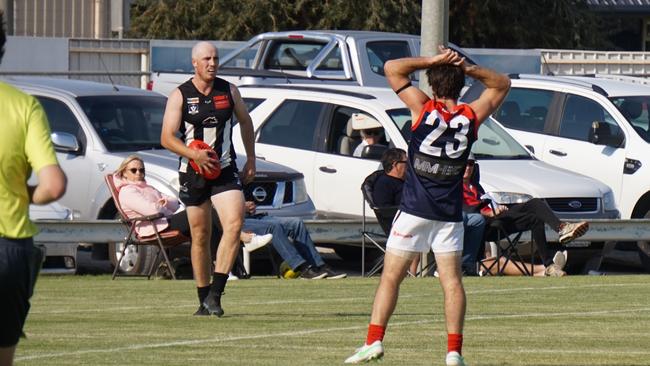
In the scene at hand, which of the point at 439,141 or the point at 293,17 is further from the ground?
the point at 439,141

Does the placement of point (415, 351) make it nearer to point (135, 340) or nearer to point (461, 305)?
point (461, 305)

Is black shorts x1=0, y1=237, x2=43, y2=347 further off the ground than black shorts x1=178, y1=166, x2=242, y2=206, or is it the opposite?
black shorts x1=0, y1=237, x2=43, y2=347

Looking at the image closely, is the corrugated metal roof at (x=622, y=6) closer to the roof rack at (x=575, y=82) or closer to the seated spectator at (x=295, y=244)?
the roof rack at (x=575, y=82)

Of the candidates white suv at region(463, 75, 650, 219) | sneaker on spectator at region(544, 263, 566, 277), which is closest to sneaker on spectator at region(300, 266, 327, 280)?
sneaker on spectator at region(544, 263, 566, 277)

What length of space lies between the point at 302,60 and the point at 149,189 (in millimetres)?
7218

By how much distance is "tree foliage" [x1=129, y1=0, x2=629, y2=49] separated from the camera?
3597cm

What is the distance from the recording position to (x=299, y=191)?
53.1 feet

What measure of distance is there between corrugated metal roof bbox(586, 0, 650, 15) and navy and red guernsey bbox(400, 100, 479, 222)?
36925 millimetres

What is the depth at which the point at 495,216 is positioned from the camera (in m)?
15.3

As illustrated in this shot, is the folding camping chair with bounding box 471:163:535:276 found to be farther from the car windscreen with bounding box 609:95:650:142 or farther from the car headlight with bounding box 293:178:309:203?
the car windscreen with bounding box 609:95:650:142

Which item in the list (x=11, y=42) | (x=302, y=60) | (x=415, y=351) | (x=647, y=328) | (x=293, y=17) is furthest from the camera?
(x=293, y=17)

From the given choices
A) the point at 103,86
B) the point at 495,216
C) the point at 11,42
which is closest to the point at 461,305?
the point at 495,216

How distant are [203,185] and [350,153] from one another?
Answer: 6.01 meters

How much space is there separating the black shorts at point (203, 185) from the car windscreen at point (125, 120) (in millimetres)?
5440
